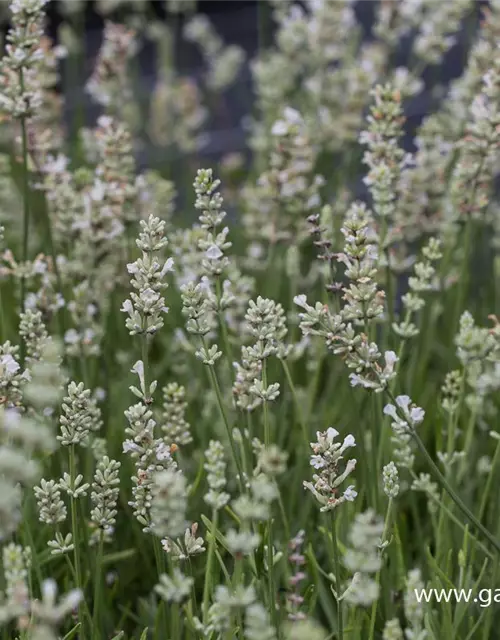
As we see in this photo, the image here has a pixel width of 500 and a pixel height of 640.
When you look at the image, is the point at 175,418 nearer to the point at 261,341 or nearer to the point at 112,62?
the point at 261,341

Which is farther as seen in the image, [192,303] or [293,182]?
[293,182]

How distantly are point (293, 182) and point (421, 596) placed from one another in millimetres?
926

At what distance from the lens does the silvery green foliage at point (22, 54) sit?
5.00 feet

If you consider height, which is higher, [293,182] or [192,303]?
[293,182]

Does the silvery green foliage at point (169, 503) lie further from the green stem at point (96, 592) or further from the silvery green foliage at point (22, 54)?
the silvery green foliage at point (22, 54)

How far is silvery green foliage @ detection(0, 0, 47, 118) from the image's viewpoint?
1523mm

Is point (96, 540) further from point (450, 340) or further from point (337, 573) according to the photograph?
point (450, 340)

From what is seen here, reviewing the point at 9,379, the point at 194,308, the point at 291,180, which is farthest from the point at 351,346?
the point at 291,180

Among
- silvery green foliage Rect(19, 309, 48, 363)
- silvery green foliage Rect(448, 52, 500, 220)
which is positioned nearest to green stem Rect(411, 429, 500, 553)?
silvery green foliage Rect(19, 309, 48, 363)

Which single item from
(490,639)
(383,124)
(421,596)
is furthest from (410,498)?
(383,124)

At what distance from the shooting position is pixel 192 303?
1177 millimetres

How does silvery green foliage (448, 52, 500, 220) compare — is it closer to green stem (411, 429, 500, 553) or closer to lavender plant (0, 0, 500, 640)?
lavender plant (0, 0, 500, 640)

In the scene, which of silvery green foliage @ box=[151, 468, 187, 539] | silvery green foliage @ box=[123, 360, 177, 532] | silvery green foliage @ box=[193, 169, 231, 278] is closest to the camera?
silvery green foliage @ box=[151, 468, 187, 539]

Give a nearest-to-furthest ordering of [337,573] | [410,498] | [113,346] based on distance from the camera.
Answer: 1. [337,573]
2. [410,498]
3. [113,346]
